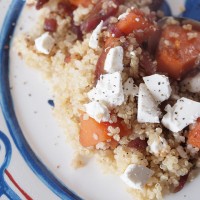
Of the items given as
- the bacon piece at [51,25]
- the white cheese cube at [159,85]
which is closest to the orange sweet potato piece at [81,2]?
the bacon piece at [51,25]

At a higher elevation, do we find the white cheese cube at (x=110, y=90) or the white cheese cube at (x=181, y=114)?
the white cheese cube at (x=110, y=90)

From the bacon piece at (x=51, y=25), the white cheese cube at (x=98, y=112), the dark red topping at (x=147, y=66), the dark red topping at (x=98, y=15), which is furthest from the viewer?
the bacon piece at (x=51, y=25)

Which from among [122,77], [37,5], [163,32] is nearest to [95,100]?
[122,77]

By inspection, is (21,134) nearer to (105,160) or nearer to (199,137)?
(105,160)

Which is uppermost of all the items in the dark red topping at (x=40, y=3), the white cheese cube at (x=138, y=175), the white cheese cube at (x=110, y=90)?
the dark red topping at (x=40, y=3)

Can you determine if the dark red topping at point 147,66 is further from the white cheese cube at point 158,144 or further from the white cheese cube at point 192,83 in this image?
the white cheese cube at point 158,144
